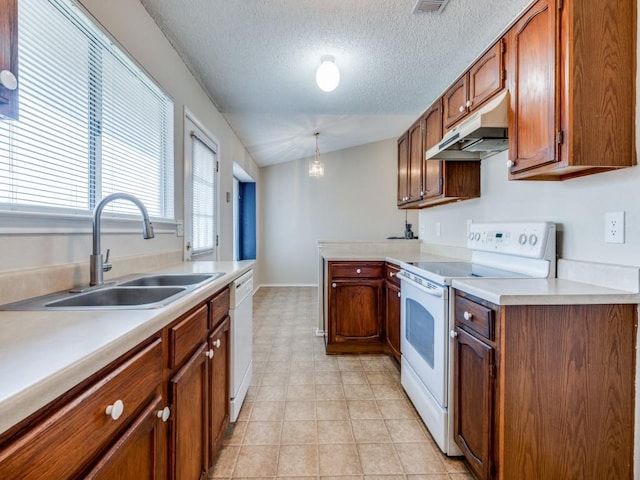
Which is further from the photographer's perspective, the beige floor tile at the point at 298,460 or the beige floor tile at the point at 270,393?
the beige floor tile at the point at 270,393

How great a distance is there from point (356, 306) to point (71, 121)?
7.68 feet

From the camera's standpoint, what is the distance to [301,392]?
2262mm

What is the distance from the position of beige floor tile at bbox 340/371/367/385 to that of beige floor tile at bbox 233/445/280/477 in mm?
873

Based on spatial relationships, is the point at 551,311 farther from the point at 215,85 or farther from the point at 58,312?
the point at 215,85

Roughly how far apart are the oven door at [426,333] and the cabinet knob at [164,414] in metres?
1.26

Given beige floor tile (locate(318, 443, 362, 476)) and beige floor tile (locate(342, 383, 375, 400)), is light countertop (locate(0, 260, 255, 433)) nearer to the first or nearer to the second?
beige floor tile (locate(318, 443, 362, 476))

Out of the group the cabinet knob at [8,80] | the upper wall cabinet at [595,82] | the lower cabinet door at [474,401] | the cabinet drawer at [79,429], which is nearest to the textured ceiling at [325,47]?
the upper wall cabinet at [595,82]

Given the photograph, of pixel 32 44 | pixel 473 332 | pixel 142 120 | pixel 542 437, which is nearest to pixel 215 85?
pixel 142 120

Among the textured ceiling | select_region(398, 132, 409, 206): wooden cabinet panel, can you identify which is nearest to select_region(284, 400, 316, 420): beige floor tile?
select_region(398, 132, 409, 206): wooden cabinet panel

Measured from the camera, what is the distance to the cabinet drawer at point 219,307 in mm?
1399

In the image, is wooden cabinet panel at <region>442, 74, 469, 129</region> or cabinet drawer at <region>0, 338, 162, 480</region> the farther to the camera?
wooden cabinet panel at <region>442, 74, 469, 129</region>

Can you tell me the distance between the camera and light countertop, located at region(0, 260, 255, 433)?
A: 1.53ft

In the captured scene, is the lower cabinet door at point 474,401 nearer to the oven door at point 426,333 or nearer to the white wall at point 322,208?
the oven door at point 426,333

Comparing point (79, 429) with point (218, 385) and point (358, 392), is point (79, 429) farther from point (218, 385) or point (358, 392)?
point (358, 392)
